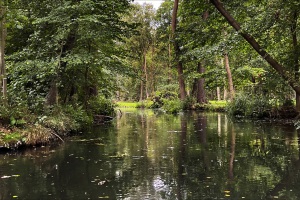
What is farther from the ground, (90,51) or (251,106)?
(90,51)

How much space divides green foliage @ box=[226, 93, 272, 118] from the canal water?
715cm

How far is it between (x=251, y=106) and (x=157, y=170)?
13.5 meters

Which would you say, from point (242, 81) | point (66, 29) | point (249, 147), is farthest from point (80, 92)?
point (242, 81)

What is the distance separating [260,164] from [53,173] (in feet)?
16.1

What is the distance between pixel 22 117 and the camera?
11.0 meters

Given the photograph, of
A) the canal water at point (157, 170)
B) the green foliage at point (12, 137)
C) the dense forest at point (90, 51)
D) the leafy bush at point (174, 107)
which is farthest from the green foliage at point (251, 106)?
the green foliage at point (12, 137)

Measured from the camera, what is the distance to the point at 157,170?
722 cm

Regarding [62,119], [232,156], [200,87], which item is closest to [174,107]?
[200,87]

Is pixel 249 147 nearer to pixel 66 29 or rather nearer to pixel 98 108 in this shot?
pixel 66 29

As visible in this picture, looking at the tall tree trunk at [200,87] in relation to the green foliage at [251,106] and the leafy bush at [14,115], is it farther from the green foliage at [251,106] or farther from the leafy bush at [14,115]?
the leafy bush at [14,115]

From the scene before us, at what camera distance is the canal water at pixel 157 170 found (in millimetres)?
A: 5633

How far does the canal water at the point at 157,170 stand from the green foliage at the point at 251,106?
7.15m

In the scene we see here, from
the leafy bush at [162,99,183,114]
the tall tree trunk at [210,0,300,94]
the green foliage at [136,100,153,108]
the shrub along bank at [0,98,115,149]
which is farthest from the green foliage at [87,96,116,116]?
the green foliage at [136,100,153,108]

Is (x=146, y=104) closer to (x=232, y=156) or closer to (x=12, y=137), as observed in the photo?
(x=12, y=137)
